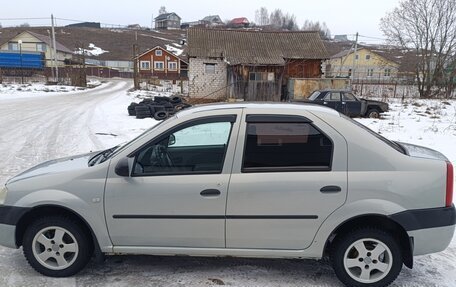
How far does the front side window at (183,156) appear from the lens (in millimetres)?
3346

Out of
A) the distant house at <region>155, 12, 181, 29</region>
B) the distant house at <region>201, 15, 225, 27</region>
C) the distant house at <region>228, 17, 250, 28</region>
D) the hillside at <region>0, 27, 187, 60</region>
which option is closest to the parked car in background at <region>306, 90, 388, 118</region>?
the hillside at <region>0, 27, 187, 60</region>

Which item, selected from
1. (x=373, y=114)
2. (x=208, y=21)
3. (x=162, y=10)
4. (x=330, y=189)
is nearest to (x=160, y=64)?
(x=373, y=114)

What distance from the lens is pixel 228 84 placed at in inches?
1123

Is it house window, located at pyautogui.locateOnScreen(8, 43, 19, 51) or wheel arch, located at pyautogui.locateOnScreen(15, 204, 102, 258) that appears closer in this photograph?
wheel arch, located at pyautogui.locateOnScreen(15, 204, 102, 258)

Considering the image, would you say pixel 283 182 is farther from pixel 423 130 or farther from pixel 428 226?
pixel 423 130

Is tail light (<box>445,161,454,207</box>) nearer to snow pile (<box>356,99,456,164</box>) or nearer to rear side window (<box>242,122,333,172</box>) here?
rear side window (<box>242,122,333,172</box>)

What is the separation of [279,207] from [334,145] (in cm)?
73

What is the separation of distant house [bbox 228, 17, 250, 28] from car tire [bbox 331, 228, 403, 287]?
142770mm

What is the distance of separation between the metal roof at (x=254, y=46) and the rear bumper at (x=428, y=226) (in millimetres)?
24951

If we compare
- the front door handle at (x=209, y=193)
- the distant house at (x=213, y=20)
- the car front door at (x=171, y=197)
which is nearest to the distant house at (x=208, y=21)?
the distant house at (x=213, y=20)

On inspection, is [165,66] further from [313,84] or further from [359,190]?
[359,190]

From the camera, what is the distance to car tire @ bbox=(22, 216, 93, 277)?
3410 millimetres

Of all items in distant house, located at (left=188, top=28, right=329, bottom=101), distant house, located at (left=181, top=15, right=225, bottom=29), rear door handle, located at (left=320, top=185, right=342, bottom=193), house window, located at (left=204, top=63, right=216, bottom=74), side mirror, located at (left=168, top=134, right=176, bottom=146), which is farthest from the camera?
distant house, located at (left=181, top=15, right=225, bottom=29)

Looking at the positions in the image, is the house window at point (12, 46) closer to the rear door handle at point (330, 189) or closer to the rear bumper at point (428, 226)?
the rear door handle at point (330, 189)
